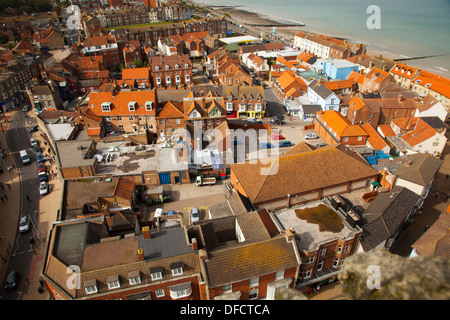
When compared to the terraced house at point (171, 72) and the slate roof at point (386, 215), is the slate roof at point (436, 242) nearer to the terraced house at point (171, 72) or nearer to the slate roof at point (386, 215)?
the slate roof at point (386, 215)

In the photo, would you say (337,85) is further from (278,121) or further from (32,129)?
(32,129)

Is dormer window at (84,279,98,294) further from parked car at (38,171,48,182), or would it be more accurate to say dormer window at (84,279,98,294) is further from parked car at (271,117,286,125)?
parked car at (271,117,286,125)

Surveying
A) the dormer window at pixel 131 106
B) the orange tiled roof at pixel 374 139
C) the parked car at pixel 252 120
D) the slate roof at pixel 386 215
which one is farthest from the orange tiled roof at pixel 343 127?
the dormer window at pixel 131 106

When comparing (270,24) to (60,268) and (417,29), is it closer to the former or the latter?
(417,29)

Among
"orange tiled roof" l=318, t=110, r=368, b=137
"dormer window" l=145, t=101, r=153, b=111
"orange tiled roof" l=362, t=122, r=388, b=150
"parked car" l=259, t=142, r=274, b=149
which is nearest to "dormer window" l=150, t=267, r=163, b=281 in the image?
"parked car" l=259, t=142, r=274, b=149

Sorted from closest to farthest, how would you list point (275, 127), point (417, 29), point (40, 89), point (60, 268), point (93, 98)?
point (60, 268), point (93, 98), point (275, 127), point (40, 89), point (417, 29)

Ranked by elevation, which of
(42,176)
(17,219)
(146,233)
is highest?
(146,233)

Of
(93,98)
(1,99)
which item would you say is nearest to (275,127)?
(93,98)

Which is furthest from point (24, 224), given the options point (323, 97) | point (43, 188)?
point (323, 97)
